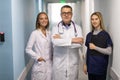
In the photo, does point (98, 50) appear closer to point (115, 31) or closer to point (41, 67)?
point (115, 31)

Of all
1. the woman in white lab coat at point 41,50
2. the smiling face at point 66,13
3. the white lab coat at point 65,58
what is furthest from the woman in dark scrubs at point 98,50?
the woman in white lab coat at point 41,50

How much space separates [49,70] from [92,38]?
706 millimetres

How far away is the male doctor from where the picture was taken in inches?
101

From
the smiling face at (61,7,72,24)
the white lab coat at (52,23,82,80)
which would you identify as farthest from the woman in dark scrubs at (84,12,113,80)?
the smiling face at (61,7,72,24)

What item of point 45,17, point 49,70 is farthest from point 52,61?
point 45,17

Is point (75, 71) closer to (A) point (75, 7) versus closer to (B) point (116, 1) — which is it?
(B) point (116, 1)

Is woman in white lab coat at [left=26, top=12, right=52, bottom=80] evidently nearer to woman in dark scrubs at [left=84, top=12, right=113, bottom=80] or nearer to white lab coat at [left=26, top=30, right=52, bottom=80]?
white lab coat at [left=26, top=30, right=52, bottom=80]

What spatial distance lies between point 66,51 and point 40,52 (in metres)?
0.38

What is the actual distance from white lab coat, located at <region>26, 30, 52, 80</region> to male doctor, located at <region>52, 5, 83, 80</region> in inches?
5.6

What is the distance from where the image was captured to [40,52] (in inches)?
109

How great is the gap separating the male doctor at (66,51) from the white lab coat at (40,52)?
14 centimetres

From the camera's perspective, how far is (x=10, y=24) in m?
2.33

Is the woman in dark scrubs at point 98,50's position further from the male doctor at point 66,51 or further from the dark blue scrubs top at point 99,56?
the male doctor at point 66,51

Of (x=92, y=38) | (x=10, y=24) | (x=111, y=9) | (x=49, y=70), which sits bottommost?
(x=49, y=70)
